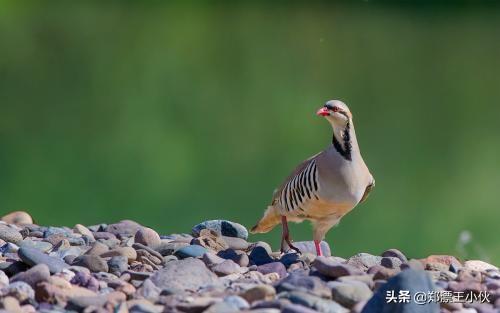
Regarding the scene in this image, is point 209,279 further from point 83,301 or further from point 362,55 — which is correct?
point 362,55

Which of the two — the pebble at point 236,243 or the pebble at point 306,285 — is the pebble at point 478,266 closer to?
the pebble at point 236,243

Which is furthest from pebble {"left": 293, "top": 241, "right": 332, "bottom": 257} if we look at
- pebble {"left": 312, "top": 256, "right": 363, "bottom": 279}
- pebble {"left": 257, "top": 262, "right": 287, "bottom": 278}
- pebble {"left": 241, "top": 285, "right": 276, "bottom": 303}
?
pebble {"left": 241, "top": 285, "right": 276, "bottom": 303}

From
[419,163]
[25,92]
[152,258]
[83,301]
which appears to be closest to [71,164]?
[25,92]

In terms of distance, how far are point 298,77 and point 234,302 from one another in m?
7.55

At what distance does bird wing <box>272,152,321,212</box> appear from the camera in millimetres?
4094

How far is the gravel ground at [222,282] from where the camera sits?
2.72 m

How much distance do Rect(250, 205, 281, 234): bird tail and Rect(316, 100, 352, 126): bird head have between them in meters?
0.64

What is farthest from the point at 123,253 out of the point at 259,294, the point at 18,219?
the point at 18,219

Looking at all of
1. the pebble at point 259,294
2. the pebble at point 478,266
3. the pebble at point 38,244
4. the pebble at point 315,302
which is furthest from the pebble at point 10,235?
the pebble at point 478,266

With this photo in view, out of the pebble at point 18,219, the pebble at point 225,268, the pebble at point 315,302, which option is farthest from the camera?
the pebble at point 18,219

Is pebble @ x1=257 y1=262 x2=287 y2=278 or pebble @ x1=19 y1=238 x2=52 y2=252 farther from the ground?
pebble @ x1=19 y1=238 x2=52 y2=252

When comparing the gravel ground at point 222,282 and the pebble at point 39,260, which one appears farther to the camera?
the pebble at point 39,260

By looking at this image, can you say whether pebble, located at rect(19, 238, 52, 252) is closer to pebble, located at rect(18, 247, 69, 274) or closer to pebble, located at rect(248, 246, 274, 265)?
pebble, located at rect(18, 247, 69, 274)

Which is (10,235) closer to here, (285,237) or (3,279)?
(3,279)
